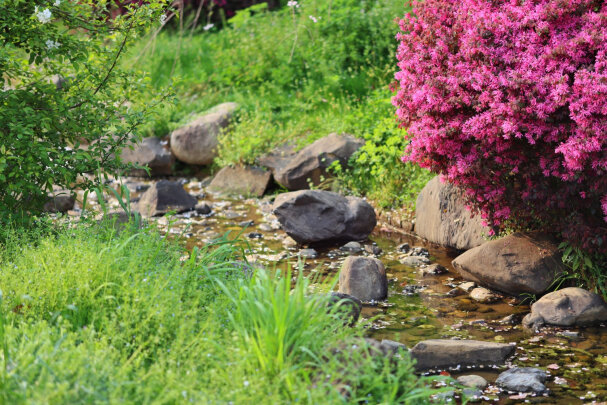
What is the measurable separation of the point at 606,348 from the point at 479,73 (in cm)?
215

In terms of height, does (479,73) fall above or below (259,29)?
below

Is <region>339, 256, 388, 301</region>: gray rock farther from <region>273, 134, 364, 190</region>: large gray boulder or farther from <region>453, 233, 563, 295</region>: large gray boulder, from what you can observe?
<region>273, 134, 364, 190</region>: large gray boulder

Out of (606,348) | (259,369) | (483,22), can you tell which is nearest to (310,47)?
(483,22)

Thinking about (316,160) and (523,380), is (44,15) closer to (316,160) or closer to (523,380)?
(523,380)

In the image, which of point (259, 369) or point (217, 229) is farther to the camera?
point (217, 229)

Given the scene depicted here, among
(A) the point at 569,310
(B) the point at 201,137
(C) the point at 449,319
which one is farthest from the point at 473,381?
(B) the point at 201,137

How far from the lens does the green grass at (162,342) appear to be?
2977 millimetres

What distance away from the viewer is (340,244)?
728 cm

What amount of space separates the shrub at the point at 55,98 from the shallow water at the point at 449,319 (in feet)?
3.33

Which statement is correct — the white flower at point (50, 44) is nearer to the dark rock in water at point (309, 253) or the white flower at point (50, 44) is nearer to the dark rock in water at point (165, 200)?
the dark rock in water at point (309, 253)

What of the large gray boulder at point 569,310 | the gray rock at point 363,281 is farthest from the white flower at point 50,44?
the large gray boulder at point 569,310

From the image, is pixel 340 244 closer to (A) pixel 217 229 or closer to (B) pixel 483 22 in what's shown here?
(A) pixel 217 229

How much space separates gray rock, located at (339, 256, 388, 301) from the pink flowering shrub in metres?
1.01

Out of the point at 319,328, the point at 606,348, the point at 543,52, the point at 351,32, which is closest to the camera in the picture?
the point at 319,328
